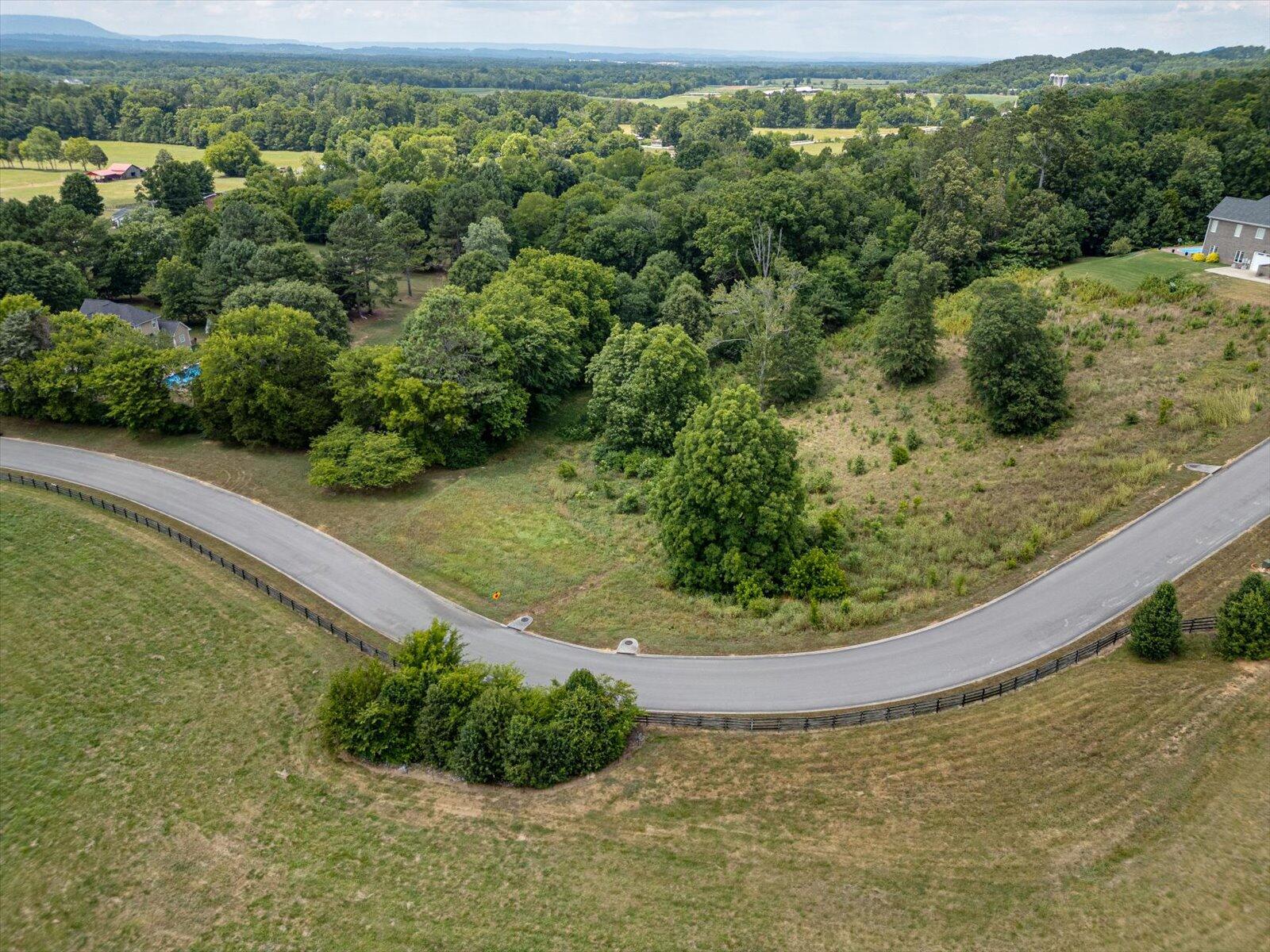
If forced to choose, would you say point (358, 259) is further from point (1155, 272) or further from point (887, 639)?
point (1155, 272)

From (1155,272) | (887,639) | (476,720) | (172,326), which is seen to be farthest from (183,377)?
(1155,272)

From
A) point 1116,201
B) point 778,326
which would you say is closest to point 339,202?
point 778,326

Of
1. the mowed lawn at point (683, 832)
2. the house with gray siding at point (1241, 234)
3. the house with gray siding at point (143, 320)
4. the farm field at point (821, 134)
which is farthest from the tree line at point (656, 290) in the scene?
the farm field at point (821, 134)

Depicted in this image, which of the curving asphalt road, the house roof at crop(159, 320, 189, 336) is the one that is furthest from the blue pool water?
the curving asphalt road

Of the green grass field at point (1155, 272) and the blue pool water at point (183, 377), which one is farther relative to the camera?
the blue pool water at point (183, 377)

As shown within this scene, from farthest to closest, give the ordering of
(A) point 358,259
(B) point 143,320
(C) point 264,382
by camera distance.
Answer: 1. (A) point 358,259
2. (B) point 143,320
3. (C) point 264,382

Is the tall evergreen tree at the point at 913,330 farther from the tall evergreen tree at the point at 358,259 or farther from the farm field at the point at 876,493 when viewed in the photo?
the tall evergreen tree at the point at 358,259
